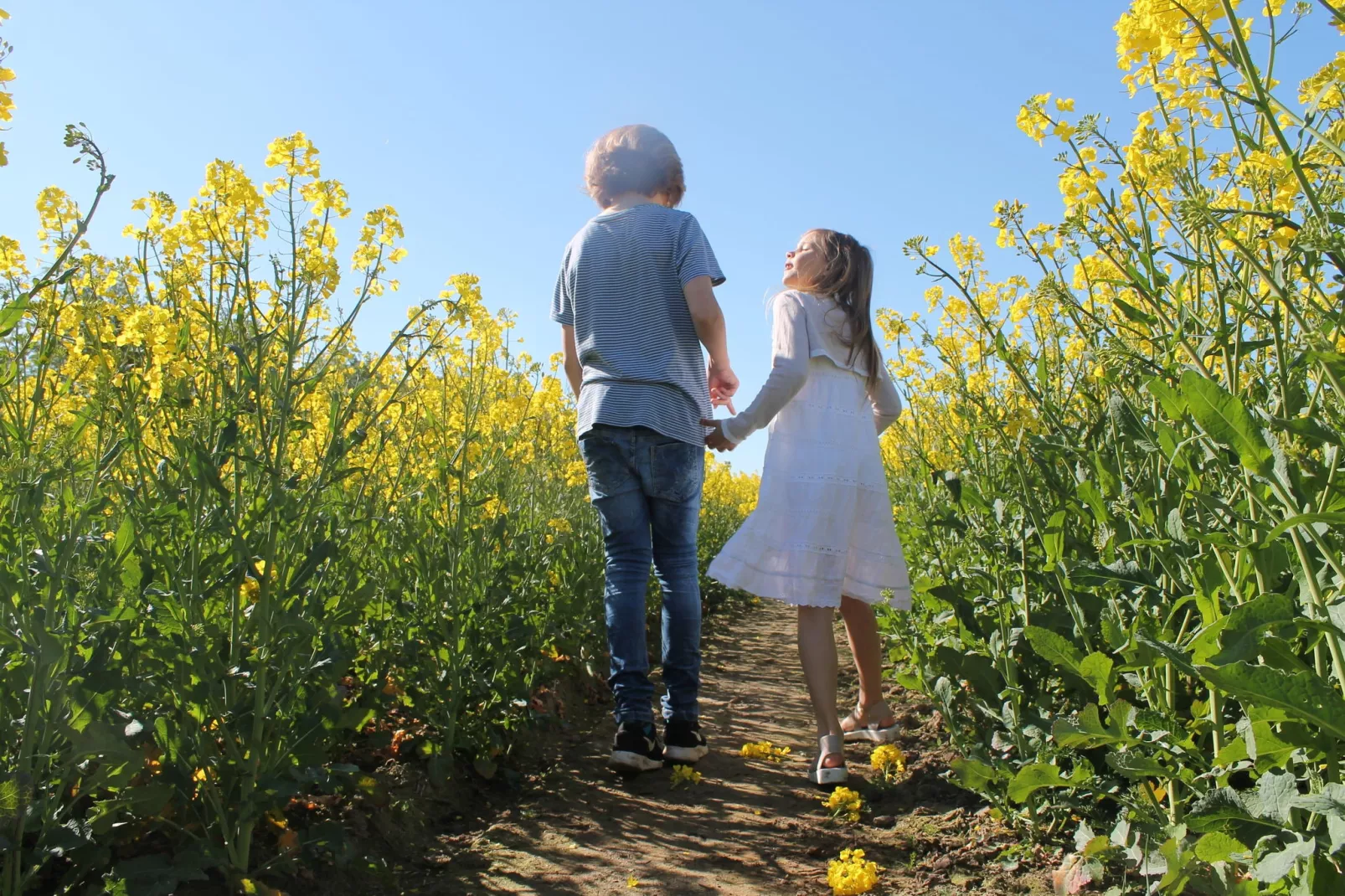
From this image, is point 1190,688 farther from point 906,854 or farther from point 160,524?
point 160,524

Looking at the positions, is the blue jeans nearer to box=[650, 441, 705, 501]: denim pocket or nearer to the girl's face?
box=[650, 441, 705, 501]: denim pocket

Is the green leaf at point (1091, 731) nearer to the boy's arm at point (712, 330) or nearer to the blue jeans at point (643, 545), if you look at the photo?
the blue jeans at point (643, 545)

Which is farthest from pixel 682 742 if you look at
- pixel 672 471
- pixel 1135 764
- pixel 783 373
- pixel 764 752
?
pixel 1135 764

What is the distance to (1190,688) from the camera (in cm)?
204


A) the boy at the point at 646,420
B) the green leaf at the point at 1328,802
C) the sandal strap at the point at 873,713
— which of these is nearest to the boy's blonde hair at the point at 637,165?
the boy at the point at 646,420

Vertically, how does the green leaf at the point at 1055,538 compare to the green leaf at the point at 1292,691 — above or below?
above

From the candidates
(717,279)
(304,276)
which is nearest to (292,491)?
(304,276)

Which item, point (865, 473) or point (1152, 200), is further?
point (865, 473)


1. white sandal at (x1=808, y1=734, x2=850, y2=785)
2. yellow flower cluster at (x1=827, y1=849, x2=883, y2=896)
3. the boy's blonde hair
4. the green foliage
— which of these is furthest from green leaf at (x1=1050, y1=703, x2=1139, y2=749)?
the boy's blonde hair

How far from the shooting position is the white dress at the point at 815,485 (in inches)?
121

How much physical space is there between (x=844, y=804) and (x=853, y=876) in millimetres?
576

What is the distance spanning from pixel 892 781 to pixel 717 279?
1630mm

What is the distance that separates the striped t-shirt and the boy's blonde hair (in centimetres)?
13

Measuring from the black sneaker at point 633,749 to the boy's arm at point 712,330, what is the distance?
3.76ft
